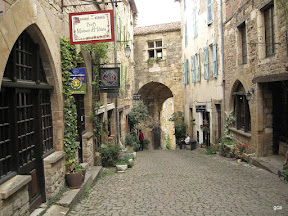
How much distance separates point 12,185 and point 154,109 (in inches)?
794

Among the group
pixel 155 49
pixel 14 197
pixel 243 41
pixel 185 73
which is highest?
pixel 155 49

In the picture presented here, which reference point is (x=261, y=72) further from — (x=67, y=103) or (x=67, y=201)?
(x=67, y=201)

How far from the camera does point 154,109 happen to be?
23.4 metres

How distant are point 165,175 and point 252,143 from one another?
315cm

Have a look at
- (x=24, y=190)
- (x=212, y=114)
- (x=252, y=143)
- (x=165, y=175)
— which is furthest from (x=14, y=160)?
(x=212, y=114)

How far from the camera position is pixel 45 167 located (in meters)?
4.75

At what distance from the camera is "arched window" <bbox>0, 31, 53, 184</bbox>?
3.69 meters

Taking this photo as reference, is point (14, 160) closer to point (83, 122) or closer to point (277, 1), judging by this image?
point (83, 122)

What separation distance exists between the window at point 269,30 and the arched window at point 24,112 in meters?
5.71

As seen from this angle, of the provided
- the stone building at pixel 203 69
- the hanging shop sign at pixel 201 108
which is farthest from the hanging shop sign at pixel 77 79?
the hanging shop sign at pixel 201 108

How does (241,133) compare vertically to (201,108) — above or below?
below

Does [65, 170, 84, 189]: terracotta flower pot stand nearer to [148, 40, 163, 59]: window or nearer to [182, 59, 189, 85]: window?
[182, 59, 189, 85]: window

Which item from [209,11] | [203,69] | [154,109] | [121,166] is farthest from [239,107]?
[154,109]

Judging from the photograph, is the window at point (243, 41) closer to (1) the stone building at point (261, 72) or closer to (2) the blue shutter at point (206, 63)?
(1) the stone building at point (261, 72)
